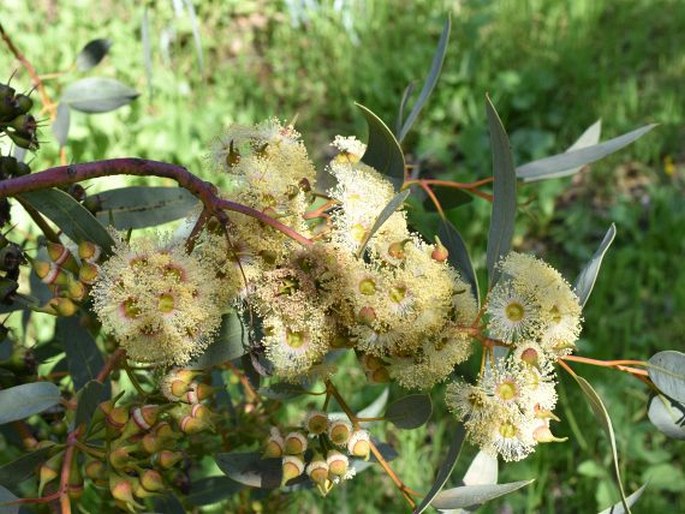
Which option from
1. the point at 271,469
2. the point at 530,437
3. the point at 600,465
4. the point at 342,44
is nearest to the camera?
the point at 530,437

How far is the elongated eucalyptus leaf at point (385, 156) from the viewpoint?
1.01 metres

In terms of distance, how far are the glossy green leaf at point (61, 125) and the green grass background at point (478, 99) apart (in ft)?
3.11

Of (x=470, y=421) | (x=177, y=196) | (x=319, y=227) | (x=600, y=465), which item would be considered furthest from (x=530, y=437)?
(x=600, y=465)

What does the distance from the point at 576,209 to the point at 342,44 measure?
121 cm

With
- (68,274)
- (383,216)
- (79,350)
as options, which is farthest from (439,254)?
(79,350)

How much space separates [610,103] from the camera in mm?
3354

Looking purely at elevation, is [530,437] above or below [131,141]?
above

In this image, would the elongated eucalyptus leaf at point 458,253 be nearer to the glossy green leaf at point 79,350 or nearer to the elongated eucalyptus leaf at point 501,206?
the elongated eucalyptus leaf at point 501,206

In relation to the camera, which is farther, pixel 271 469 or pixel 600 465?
pixel 600 465

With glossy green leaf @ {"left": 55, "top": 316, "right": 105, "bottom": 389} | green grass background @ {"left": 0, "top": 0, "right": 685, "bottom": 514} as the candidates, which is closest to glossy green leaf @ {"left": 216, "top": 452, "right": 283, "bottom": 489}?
glossy green leaf @ {"left": 55, "top": 316, "right": 105, "bottom": 389}

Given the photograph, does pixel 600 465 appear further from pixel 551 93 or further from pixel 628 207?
pixel 551 93

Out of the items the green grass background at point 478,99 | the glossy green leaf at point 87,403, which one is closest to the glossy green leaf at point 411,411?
the glossy green leaf at point 87,403

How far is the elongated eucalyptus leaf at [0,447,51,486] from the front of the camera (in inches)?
41.8

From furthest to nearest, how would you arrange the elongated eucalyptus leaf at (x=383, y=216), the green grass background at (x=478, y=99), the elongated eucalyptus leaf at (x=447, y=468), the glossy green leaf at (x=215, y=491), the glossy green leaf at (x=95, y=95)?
the green grass background at (x=478, y=99), the glossy green leaf at (x=95, y=95), the glossy green leaf at (x=215, y=491), the elongated eucalyptus leaf at (x=447, y=468), the elongated eucalyptus leaf at (x=383, y=216)
